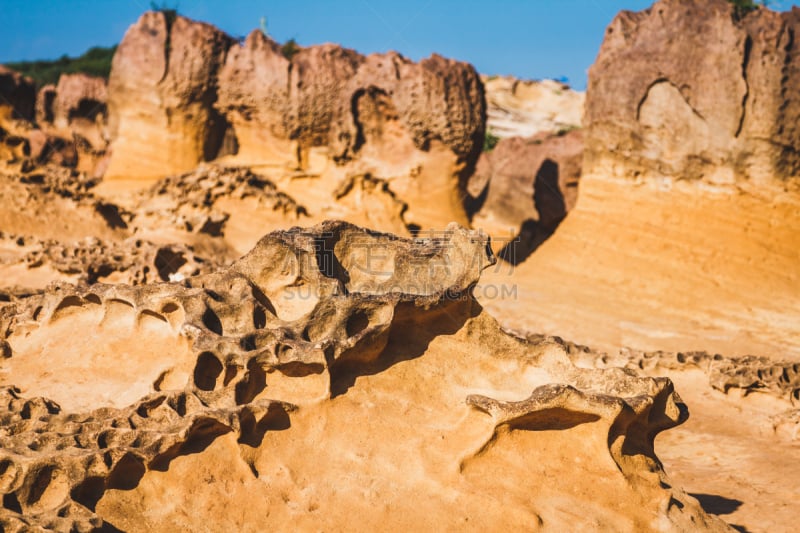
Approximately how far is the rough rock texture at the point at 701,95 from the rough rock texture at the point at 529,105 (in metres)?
14.2

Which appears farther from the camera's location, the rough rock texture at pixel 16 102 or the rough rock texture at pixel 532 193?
the rough rock texture at pixel 532 193

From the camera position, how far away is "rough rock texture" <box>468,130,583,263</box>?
14102 mm

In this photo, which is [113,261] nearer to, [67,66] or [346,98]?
[346,98]

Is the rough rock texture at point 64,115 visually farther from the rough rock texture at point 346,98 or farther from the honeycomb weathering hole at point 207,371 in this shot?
the honeycomb weathering hole at point 207,371

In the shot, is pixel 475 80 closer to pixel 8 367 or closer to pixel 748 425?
pixel 748 425

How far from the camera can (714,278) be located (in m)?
9.23

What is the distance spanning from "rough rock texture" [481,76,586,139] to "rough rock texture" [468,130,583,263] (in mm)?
9293

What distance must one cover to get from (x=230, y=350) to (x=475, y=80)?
9696 millimetres

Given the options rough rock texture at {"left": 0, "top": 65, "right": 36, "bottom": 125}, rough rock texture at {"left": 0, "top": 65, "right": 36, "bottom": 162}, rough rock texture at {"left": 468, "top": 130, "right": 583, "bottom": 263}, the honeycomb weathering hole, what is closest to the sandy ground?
rough rock texture at {"left": 468, "top": 130, "right": 583, "bottom": 263}

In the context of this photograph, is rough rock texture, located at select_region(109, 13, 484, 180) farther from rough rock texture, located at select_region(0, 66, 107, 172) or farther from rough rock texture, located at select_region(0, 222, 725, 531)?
rough rock texture, located at select_region(0, 222, 725, 531)

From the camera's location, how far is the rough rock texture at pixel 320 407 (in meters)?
2.74

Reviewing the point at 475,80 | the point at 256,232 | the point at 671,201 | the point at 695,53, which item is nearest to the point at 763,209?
the point at 671,201

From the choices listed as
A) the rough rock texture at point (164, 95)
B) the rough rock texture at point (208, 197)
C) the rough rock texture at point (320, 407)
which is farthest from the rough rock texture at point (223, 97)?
the rough rock texture at point (320, 407)

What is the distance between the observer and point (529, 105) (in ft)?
88.8
